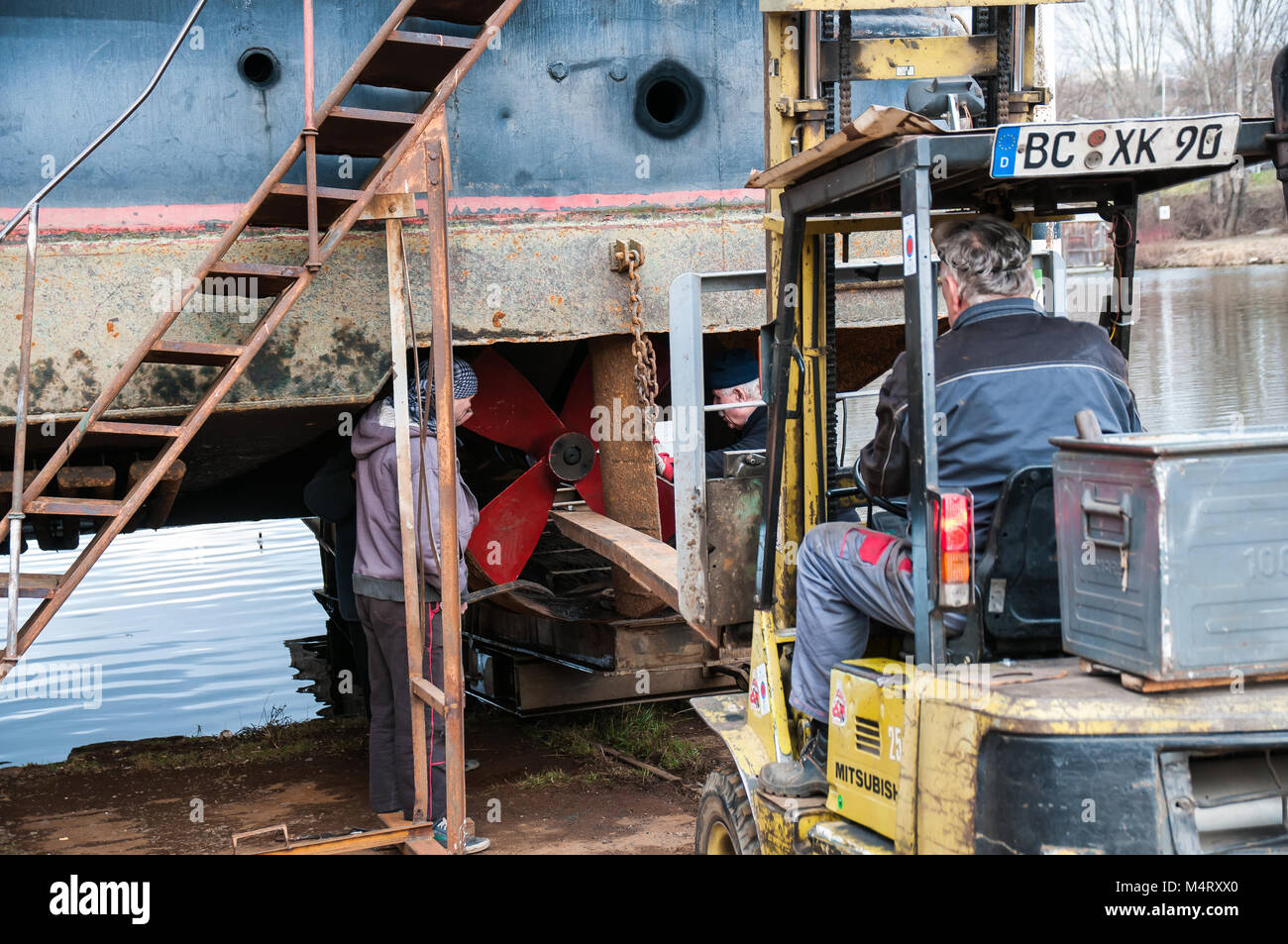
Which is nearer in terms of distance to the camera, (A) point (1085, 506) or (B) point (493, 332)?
(A) point (1085, 506)

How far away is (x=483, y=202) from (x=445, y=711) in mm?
2941

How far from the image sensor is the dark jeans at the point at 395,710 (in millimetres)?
6383

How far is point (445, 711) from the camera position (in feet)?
18.7

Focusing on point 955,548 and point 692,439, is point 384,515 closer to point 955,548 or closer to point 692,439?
point 692,439

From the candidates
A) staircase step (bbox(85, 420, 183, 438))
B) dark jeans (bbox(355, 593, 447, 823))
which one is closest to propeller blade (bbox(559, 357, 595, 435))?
dark jeans (bbox(355, 593, 447, 823))

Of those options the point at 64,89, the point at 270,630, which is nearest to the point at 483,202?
the point at 64,89

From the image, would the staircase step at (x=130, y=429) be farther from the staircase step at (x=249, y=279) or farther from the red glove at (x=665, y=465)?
the red glove at (x=665, y=465)

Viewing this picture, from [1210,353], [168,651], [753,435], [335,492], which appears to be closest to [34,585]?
[335,492]

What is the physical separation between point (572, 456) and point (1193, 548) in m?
5.28

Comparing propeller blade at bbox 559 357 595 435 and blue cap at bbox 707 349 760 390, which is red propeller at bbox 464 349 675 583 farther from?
blue cap at bbox 707 349 760 390

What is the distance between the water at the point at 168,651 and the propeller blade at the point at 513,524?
3308 mm

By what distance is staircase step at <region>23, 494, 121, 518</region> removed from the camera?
568 cm

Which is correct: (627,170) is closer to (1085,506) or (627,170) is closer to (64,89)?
(64,89)

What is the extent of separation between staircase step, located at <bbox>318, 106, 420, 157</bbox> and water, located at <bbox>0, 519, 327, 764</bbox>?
527cm
